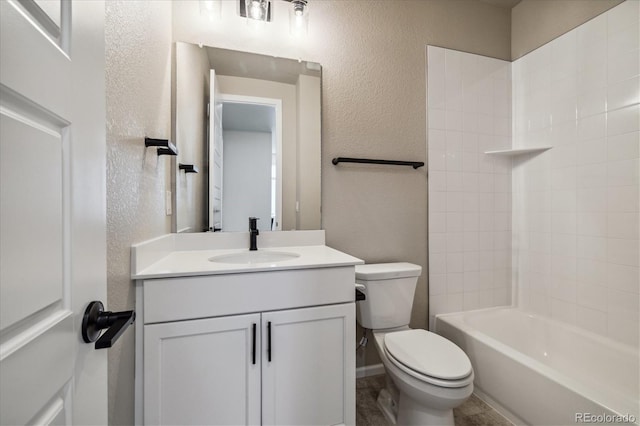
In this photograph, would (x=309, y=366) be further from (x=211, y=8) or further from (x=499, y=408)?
(x=211, y=8)

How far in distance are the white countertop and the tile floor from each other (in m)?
0.92

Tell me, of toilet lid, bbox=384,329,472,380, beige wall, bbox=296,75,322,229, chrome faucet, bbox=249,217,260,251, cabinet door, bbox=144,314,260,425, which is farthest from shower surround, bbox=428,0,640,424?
cabinet door, bbox=144,314,260,425

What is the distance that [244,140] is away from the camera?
5.47ft

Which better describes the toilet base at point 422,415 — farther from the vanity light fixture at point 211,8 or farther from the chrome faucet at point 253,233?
the vanity light fixture at point 211,8

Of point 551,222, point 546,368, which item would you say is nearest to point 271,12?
point 551,222

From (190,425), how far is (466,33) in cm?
282

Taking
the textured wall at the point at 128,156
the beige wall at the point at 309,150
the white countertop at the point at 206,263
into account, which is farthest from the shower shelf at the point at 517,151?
the textured wall at the point at 128,156

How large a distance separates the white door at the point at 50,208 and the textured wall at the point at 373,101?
53.4 inches

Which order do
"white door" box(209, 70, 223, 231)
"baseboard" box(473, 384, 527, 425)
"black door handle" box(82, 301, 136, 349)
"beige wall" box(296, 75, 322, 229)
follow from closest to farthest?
"black door handle" box(82, 301, 136, 349)
"baseboard" box(473, 384, 527, 425)
"white door" box(209, 70, 223, 231)
"beige wall" box(296, 75, 322, 229)

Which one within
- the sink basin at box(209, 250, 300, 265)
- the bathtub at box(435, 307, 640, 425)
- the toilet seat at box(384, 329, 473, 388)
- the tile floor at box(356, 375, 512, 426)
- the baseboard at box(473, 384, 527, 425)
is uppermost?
the sink basin at box(209, 250, 300, 265)

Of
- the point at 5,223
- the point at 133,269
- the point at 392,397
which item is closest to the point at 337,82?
the point at 133,269

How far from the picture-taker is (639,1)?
1.50 metres

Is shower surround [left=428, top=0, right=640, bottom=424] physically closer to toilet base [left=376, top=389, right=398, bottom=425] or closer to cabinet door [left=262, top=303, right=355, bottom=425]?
toilet base [left=376, top=389, right=398, bottom=425]

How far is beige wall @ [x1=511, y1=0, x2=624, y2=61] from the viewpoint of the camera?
174 centimetres
